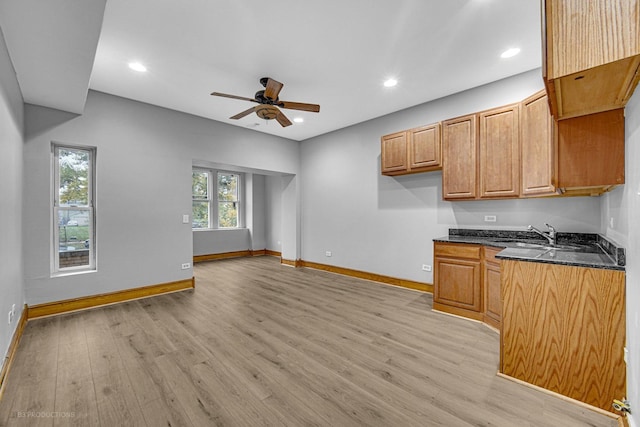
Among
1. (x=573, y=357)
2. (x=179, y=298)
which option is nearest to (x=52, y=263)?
(x=179, y=298)

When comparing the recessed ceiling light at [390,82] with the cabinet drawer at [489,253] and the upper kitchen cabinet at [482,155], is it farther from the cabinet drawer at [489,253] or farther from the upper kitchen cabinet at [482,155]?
the cabinet drawer at [489,253]

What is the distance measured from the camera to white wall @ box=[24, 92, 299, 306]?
3309 millimetres

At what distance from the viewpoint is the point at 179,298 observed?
4.05 meters

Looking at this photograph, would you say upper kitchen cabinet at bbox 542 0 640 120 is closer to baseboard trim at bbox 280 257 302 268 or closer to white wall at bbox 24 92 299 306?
white wall at bbox 24 92 299 306

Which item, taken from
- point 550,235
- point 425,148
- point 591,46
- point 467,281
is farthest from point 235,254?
point 591,46

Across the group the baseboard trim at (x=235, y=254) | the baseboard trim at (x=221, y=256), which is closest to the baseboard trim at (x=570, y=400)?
the baseboard trim at (x=235, y=254)

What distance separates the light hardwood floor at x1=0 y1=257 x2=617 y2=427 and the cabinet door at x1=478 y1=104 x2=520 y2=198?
1.62 m

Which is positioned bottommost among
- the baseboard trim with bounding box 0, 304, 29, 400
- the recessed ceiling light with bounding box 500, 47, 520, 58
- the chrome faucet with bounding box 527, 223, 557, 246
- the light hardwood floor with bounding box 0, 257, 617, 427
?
the light hardwood floor with bounding box 0, 257, 617, 427

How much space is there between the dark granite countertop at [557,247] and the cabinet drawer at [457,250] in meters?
0.06

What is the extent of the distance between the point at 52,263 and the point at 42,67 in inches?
93.4

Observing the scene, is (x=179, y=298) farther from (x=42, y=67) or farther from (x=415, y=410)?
(x=415, y=410)

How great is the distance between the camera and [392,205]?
4703mm

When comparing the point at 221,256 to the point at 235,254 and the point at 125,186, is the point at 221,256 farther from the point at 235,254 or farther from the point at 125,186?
the point at 125,186

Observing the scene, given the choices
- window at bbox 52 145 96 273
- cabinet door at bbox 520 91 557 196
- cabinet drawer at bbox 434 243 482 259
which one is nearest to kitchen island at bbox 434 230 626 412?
cabinet door at bbox 520 91 557 196
